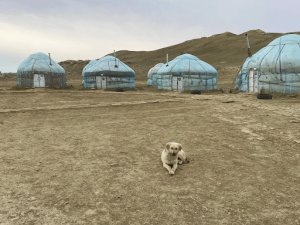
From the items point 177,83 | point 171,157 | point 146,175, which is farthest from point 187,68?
point 146,175

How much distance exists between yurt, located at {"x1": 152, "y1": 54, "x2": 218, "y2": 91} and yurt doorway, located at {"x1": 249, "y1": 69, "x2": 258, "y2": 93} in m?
4.87

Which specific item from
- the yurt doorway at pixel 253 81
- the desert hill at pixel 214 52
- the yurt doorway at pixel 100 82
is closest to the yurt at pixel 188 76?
the yurt doorway at pixel 253 81

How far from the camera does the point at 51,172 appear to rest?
4.27 metres

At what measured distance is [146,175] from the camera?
166 inches

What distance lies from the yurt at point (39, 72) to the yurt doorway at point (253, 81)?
2316 cm

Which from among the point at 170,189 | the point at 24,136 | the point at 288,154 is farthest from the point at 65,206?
the point at 288,154

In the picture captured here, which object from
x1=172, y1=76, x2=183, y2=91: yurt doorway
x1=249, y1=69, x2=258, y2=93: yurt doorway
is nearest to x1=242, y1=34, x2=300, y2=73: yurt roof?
x1=249, y1=69, x2=258, y2=93: yurt doorway

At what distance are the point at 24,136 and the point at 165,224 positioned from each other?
5.66 metres

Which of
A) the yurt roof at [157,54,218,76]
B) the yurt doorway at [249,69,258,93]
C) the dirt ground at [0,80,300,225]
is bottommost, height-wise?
the dirt ground at [0,80,300,225]

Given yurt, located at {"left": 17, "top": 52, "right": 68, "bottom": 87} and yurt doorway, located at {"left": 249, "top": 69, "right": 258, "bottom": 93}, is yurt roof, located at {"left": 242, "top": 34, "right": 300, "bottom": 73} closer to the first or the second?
yurt doorway, located at {"left": 249, "top": 69, "right": 258, "bottom": 93}

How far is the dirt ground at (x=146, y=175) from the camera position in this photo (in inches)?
119

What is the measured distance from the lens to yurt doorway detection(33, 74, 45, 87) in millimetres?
27453

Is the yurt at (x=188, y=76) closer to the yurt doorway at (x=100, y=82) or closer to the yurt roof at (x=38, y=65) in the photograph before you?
the yurt doorway at (x=100, y=82)

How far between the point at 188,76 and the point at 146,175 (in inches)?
791
